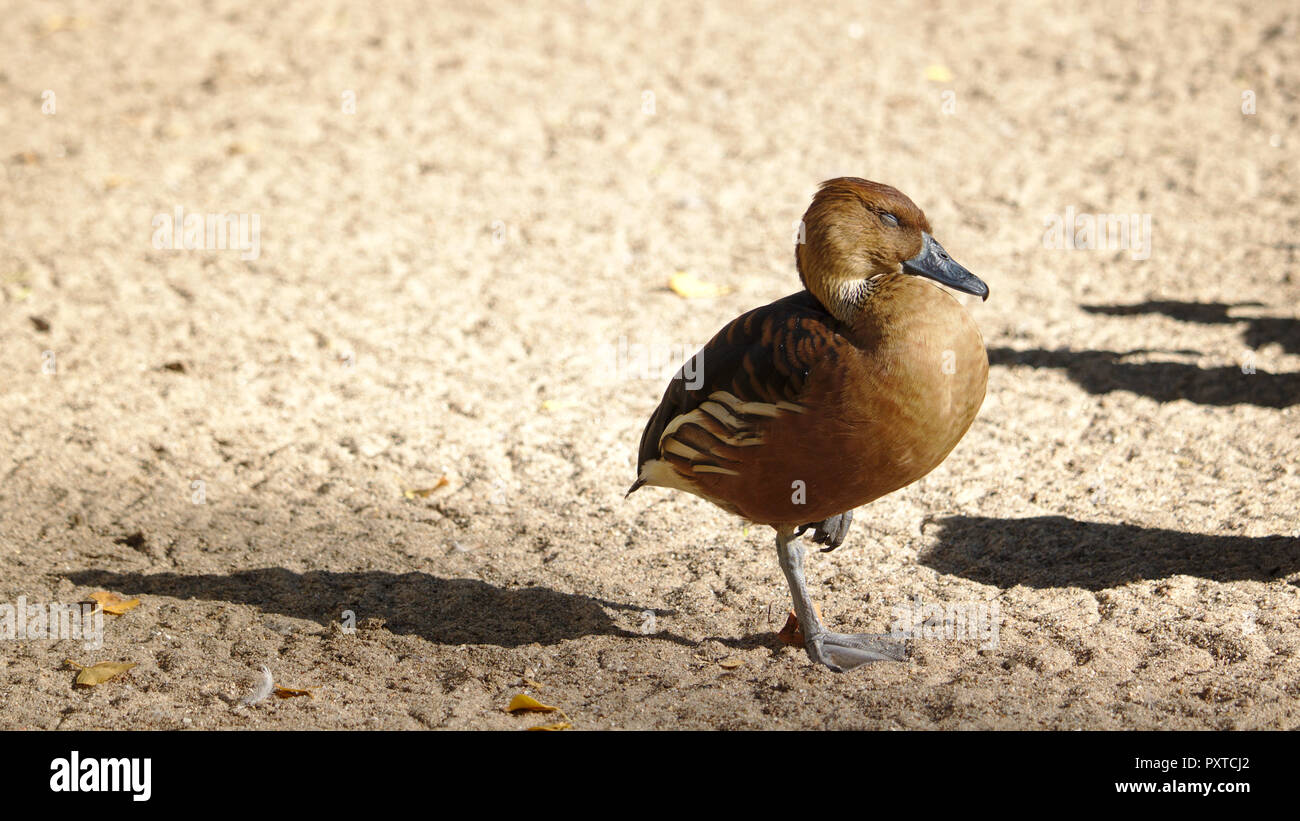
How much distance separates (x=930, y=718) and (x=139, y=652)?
2.43 meters

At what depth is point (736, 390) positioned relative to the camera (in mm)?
3451

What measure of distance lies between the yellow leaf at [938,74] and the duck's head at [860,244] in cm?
546

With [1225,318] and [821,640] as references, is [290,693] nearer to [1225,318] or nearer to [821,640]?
[821,640]

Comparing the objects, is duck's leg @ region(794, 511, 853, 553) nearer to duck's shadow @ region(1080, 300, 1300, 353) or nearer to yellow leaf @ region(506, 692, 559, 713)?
yellow leaf @ region(506, 692, 559, 713)

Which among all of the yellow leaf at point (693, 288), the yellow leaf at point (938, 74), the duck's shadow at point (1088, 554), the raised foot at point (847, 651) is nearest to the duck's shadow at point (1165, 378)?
the duck's shadow at point (1088, 554)

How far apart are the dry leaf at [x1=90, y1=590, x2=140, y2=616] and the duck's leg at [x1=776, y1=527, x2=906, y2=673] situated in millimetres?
2172

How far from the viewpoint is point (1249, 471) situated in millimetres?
4582

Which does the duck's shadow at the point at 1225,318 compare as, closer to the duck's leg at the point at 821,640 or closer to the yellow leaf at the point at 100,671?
the duck's leg at the point at 821,640

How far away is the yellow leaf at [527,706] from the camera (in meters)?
3.42

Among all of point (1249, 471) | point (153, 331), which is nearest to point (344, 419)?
point (153, 331)

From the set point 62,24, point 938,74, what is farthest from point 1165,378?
point 62,24

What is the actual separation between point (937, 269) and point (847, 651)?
1169 millimetres

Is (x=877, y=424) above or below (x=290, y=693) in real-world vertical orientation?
above
